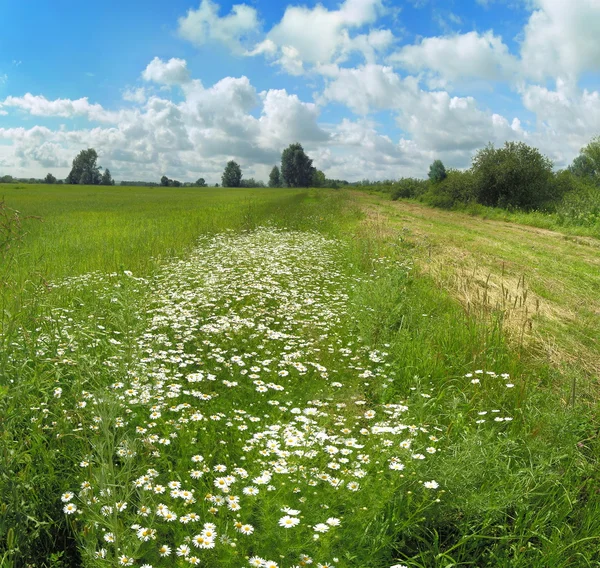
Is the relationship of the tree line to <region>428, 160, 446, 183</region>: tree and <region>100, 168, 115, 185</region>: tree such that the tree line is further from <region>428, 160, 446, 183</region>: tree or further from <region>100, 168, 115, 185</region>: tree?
<region>100, 168, 115, 185</region>: tree

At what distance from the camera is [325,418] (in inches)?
168

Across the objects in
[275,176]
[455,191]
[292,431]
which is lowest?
[292,431]

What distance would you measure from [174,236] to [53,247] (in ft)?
12.5

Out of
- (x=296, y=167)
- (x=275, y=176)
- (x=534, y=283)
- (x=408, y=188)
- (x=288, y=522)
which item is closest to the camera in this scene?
(x=288, y=522)

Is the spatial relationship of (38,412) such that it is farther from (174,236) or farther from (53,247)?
(174,236)

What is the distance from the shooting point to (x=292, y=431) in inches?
150

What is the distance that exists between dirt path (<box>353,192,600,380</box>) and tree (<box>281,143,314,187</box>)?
114159mm

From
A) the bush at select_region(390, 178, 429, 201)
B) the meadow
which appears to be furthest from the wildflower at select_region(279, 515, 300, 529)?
the bush at select_region(390, 178, 429, 201)

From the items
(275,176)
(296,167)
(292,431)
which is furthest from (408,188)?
(275,176)

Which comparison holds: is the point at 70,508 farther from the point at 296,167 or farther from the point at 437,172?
the point at 296,167

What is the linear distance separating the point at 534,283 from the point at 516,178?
27535 mm

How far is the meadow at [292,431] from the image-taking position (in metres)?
2.75

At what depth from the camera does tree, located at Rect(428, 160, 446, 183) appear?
51.5 metres

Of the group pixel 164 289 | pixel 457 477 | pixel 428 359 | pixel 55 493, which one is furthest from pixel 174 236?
pixel 457 477
